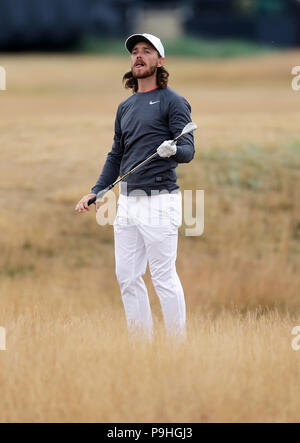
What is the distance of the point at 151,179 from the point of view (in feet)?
17.8

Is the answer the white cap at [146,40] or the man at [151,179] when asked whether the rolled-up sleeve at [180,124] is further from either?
the white cap at [146,40]

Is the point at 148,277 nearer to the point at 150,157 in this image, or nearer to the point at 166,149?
the point at 150,157

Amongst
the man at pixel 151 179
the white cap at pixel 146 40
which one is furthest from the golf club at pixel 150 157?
the white cap at pixel 146 40

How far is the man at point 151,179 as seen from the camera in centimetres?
538

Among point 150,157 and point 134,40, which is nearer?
point 150,157

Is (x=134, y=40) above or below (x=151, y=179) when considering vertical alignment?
above

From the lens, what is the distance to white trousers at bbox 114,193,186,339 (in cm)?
544

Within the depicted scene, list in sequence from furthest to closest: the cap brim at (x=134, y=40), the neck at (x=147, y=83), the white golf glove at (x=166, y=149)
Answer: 1. the neck at (x=147, y=83)
2. the cap brim at (x=134, y=40)
3. the white golf glove at (x=166, y=149)

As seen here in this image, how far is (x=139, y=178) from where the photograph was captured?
17.9 ft

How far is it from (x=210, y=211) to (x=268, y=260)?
1.31 meters

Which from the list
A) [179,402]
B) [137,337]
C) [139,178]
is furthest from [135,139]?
[179,402]

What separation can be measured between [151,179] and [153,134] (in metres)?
0.31

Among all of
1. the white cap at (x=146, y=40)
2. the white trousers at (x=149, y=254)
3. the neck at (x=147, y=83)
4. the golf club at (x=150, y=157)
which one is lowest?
the white trousers at (x=149, y=254)

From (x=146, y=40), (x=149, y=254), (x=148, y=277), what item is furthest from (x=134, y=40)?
(x=148, y=277)
